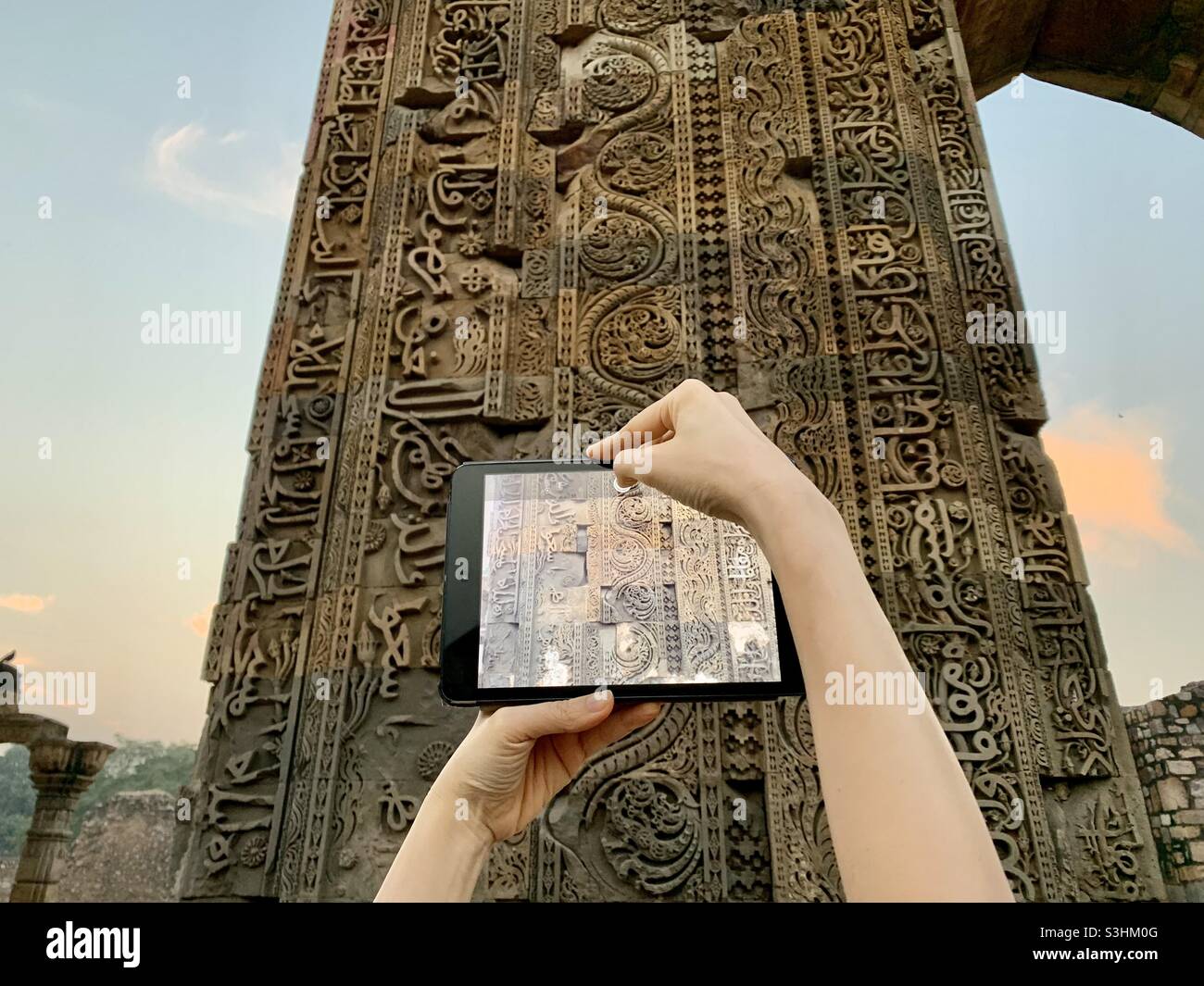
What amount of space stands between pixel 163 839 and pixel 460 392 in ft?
17.3

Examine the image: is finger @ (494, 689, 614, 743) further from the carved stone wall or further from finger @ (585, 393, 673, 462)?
the carved stone wall

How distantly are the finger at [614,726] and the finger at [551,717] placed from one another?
8 centimetres

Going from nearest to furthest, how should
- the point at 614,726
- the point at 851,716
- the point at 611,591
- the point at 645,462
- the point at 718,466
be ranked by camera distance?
the point at 851,716, the point at 718,466, the point at 645,462, the point at 614,726, the point at 611,591

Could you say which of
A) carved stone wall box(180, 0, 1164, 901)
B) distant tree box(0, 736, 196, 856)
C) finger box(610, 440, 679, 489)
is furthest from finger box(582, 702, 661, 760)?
distant tree box(0, 736, 196, 856)

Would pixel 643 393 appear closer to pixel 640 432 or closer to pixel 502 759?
pixel 640 432

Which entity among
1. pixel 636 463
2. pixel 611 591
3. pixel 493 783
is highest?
pixel 636 463

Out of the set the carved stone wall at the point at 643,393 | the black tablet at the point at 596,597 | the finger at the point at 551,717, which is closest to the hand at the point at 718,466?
the black tablet at the point at 596,597

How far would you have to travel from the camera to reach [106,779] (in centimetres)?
643

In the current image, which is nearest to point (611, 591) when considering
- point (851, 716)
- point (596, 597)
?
point (596, 597)

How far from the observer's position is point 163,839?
6.27 meters

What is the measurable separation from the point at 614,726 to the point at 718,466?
46cm

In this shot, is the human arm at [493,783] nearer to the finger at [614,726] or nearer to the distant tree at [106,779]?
the finger at [614,726]
